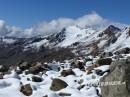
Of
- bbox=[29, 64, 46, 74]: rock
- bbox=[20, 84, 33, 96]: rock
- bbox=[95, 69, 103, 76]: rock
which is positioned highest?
bbox=[29, 64, 46, 74]: rock

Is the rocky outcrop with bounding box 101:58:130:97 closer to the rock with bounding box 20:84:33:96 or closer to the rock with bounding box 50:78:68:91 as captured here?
the rock with bounding box 50:78:68:91

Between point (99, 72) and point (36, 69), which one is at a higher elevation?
point (36, 69)

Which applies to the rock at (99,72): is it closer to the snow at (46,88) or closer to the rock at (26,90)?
the snow at (46,88)

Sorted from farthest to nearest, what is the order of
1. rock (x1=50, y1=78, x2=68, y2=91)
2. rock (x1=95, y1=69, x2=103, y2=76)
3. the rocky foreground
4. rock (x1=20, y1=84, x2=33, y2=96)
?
rock (x1=95, y1=69, x2=103, y2=76) → rock (x1=50, y1=78, x2=68, y2=91) → rock (x1=20, y1=84, x2=33, y2=96) → the rocky foreground

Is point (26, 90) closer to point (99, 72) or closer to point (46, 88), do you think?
point (46, 88)

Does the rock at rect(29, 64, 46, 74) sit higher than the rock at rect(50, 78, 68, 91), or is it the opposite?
the rock at rect(29, 64, 46, 74)

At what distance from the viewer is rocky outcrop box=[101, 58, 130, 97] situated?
47.9 feet

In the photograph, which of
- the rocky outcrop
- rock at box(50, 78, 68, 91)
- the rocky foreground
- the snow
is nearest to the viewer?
the rocky outcrop

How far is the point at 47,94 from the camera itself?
23.9 meters

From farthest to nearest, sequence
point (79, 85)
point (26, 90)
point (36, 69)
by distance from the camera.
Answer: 1. point (36, 69)
2. point (79, 85)
3. point (26, 90)

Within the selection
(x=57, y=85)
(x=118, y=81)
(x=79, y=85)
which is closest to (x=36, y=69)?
(x=79, y=85)

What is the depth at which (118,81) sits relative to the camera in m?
14.8

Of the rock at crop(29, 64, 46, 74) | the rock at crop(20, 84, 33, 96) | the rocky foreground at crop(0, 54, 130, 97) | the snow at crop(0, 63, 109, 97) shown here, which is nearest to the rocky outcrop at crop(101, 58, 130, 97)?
the rocky foreground at crop(0, 54, 130, 97)

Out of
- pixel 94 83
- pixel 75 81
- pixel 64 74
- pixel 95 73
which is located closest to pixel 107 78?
pixel 94 83
